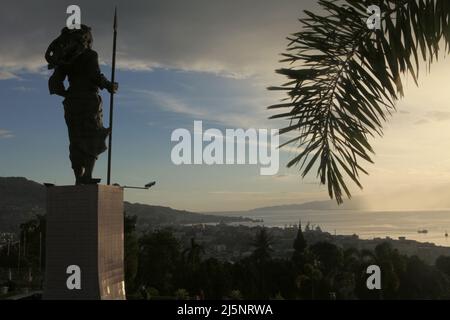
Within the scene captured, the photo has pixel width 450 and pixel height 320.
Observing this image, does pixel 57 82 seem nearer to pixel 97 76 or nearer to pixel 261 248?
pixel 97 76

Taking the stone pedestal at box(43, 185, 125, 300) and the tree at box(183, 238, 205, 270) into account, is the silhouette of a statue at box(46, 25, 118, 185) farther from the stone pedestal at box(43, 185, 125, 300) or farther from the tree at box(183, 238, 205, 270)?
the tree at box(183, 238, 205, 270)

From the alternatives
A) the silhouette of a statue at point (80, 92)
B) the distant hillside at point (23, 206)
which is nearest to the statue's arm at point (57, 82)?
the silhouette of a statue at point (80, 92)

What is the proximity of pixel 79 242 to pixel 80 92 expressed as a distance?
8.04 ft

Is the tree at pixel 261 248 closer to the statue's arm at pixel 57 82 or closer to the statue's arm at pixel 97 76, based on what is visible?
the statue's arm at pixel 97 76

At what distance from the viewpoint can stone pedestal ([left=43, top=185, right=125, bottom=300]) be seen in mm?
8062

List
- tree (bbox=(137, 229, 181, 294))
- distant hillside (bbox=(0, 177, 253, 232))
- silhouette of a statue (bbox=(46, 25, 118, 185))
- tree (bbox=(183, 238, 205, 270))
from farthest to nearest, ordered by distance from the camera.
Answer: distant hillside (bbox=(0, 177, 253, 232)), tree (bbox=(183, 238, 205, 270)), tree (bbox=(137, 229, 181, 294)), silhouette of a statue (bbox=(46, 25, 118, 185))

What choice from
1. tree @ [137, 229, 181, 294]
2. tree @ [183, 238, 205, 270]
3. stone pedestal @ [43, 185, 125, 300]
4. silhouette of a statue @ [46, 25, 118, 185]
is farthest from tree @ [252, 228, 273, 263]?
stone pedestal @ [43, 185, 125, 300]

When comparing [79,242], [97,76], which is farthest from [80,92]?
[79,242]

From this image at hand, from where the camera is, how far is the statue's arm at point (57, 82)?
880 cm

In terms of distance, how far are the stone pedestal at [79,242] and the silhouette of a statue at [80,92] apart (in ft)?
1.61

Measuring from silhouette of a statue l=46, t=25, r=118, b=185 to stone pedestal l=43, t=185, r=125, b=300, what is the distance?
0.49m

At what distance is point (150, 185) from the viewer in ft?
30.7
